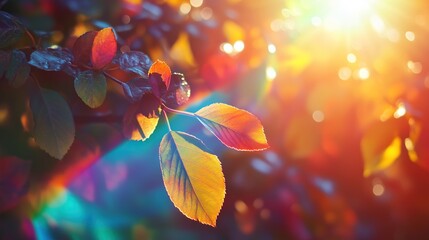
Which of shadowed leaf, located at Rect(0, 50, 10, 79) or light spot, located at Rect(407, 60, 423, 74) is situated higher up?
shadowed leaf, located at Rect(0, 50, 10, 79)

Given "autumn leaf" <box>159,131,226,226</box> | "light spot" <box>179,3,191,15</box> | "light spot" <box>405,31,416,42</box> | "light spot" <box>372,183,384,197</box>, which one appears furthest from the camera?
"light spot" <box>372,183,384,197</box>

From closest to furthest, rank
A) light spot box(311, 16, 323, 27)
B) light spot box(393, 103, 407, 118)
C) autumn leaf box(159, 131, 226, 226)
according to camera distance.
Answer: autumn leaf box(159, 131, 226, 226) → light spot box(393, 103, 407, 118) → light spot box(311, 16, 323, 27)

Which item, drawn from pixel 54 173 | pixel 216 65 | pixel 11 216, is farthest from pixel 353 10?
pixel 11 216

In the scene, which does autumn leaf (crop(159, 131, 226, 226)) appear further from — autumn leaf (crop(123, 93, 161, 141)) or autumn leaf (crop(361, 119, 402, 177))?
autumn leaf (crop(361, 119, 402, 177))

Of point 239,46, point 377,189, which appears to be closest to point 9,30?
point 239,46

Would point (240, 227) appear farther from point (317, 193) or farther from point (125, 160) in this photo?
point (125, 160)

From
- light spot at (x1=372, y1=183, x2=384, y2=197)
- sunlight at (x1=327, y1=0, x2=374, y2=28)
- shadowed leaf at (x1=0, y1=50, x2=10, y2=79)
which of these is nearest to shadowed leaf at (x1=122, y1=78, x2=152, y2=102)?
shadowed leaf at (x1=0, y1=50, x2=10, y2=79)
